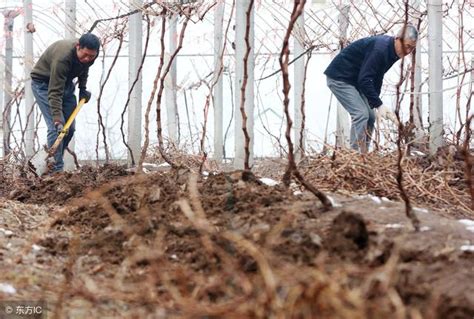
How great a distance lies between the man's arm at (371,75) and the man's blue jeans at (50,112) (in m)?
2.41

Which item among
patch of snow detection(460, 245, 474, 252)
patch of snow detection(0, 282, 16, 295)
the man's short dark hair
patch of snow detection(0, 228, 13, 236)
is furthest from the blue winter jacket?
patch of snow detection(0, 282, 16, 295)

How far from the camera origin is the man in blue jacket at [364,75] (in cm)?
489

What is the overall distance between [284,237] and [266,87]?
1419cm

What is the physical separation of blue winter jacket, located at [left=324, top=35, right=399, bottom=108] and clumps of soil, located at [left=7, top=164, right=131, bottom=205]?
1.83m

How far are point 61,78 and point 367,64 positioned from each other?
237cm

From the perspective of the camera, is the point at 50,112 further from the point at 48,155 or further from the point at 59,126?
the point at 48,155

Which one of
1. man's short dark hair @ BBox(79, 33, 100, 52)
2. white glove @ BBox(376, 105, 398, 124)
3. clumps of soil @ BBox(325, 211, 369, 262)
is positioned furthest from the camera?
man's short dark hair @ BBox(79, 33, 100, 52)

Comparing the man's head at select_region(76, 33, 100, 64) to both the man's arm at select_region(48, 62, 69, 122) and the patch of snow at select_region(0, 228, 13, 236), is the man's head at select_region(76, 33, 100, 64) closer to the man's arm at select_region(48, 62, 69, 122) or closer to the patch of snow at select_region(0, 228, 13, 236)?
the man's arm at select_region(48, 62, 69, 122)

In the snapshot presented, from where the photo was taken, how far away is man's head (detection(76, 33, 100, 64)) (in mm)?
5156

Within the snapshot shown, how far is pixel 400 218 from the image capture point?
206 cm

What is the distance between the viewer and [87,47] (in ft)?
17.1

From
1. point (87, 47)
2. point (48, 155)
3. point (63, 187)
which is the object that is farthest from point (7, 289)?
point (87, 47)

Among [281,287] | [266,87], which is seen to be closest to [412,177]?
[281,287]

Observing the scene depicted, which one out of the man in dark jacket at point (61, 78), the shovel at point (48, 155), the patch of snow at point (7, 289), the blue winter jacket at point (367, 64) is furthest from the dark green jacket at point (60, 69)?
the patch of snow at point (7, 289)
